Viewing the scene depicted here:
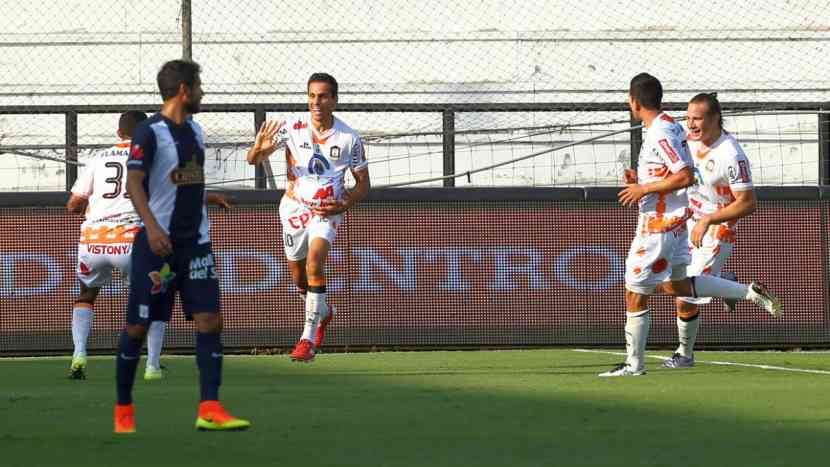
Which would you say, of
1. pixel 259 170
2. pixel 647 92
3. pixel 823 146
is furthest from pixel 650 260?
pixel 259 170

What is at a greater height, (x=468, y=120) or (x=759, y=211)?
(x=468, y=120)

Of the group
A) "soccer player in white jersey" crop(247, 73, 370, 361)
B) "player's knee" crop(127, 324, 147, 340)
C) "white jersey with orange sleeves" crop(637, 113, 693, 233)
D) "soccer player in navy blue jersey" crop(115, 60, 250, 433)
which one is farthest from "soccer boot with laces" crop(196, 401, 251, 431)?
"soccer player in white jersey" crop(247, 73, 370, 361)

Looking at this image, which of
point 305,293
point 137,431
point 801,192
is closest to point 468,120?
point 801,192

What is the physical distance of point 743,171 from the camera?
1062cm

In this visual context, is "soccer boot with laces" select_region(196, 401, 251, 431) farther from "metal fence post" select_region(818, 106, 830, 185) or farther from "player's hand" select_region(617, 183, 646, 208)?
"metal fence post" select_region(818, 106, 830, 185)

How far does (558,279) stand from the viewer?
1389 cm

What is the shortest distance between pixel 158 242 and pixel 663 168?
4.11 metres

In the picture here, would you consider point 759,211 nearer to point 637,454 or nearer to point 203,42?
point 637,454

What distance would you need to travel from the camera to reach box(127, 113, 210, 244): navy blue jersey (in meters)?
6.96

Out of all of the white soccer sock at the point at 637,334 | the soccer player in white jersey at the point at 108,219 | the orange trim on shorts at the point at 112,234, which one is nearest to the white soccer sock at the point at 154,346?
the soccer player in white jersey at the point at 108,219

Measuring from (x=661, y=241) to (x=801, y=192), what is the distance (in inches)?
173

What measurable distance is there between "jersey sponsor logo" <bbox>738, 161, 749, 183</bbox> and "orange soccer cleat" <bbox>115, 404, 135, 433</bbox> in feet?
17.1

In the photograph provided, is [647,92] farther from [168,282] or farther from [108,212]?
[168,282]

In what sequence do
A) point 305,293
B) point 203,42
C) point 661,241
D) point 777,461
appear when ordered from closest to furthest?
point 777,461 < point 661,241 < point 305,293 < point 203,42
